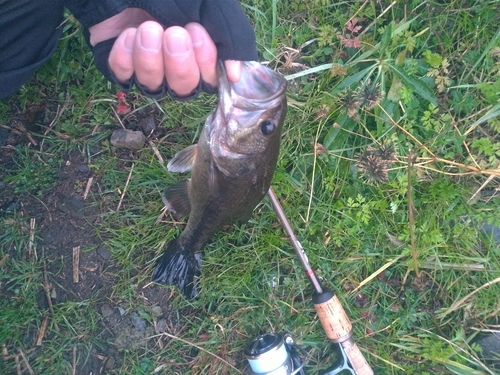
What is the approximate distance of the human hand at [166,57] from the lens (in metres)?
1.80

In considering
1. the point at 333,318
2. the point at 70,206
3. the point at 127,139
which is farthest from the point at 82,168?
the point at 333,318

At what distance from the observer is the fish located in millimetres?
2008

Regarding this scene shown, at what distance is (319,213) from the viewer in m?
3.04

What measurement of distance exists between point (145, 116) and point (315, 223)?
4.62 feet

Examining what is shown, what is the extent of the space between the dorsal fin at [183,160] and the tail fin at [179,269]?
22.3 inches

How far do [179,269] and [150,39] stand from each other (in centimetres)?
159

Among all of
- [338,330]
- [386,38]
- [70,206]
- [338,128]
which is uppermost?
[386,38]

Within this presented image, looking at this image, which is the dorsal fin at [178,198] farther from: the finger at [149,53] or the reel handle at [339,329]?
the reel handle at [339,329]

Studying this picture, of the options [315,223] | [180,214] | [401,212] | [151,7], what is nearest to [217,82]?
[151,7]

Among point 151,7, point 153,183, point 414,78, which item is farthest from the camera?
point 153,183

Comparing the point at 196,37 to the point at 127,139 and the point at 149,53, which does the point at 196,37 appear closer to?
the point at 149,53

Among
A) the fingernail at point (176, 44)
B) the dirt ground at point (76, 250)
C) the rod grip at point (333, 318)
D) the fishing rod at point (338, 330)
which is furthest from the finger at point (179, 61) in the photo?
the rod grip at point (333, 318)

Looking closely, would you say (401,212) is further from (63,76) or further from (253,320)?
(63,76)

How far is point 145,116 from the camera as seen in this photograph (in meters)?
3.04
